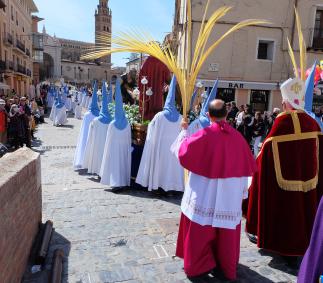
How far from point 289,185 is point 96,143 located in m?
4.58

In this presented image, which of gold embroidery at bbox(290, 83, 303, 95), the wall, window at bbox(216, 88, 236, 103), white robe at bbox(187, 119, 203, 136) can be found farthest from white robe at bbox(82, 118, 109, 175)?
window at bbox(216, 88, 236, 103)

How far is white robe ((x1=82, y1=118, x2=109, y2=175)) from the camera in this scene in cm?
720

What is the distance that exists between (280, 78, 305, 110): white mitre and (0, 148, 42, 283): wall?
2.89 m

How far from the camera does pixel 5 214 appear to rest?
8.49 ft

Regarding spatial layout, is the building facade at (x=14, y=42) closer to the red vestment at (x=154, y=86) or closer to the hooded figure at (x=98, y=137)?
the hooded figure at (x=98, y=137)

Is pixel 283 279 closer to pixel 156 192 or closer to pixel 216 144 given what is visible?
pixel 216 144

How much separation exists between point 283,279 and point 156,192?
311cm

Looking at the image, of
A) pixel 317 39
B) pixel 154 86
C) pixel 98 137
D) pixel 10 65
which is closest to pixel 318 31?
pixel 317 39

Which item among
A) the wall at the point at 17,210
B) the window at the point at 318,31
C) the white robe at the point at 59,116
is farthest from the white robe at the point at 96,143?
the window at the point at 318,31

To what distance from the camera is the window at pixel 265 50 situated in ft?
61.0

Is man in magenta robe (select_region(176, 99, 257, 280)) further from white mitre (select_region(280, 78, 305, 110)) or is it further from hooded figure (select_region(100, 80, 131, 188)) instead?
hooded figure (select_region(100, 80, 131, 188))

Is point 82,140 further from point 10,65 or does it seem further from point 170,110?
point 10,65

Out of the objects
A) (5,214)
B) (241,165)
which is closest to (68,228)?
(5,214)

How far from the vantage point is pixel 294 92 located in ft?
12.1
